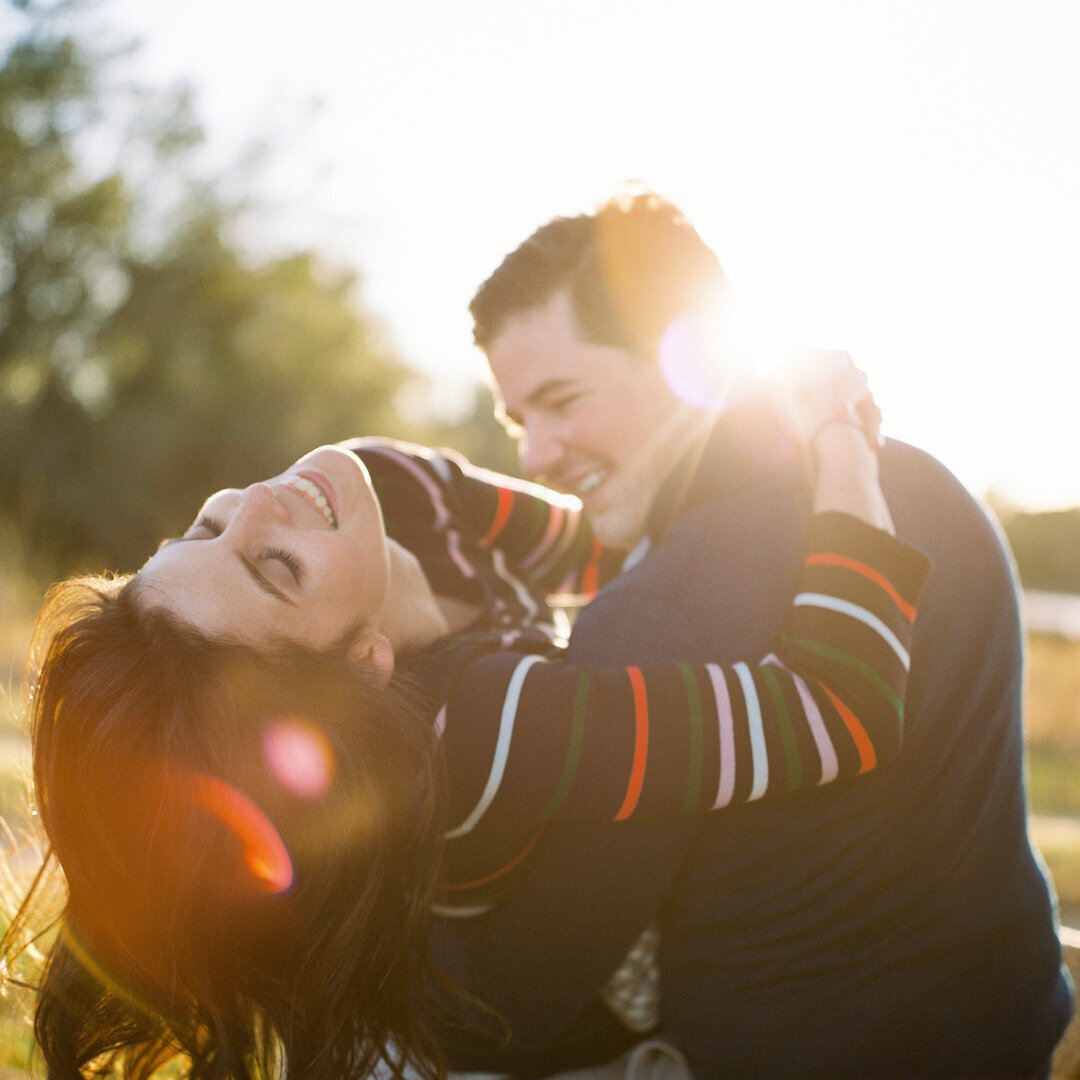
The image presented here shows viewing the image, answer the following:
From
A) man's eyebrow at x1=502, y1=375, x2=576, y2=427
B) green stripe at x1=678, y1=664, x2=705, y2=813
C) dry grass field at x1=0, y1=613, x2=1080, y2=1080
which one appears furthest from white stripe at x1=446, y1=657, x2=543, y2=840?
man's eyebrow at x1=502, y1=375, x2=576, y2=427

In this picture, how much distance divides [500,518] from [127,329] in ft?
53.1

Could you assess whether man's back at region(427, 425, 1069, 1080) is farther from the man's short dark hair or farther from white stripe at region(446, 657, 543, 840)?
the man's short dark hair

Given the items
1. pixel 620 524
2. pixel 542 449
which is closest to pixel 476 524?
pixel 542 449

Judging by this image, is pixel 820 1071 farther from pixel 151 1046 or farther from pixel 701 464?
pixel 151 1046

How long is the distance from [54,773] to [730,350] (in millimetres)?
1860

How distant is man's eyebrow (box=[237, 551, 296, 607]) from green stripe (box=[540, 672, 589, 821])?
25.5 inches

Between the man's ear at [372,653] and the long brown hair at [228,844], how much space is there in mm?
62

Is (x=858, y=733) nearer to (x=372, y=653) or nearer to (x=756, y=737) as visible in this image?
(x=756, y=737)

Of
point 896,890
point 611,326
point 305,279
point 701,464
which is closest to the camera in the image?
point 896,890

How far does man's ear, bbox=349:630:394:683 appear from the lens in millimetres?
1880

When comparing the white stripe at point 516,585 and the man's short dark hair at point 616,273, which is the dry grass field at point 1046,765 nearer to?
the white stripe at point 516,585

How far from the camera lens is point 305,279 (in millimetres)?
18922

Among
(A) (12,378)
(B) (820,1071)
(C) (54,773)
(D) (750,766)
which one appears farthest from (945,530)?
(A) (12,378)

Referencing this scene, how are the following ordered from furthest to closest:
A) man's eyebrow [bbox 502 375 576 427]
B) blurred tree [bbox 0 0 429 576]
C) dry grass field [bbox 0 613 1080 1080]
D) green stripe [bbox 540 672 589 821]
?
blurred tree [bbox 0 0 429 576]
dry grass field [bbox 0 613 1080 1080]
man's eyebrow [bbox 502 375 576 427]
green stripe [bbox 540 672 589 821]
